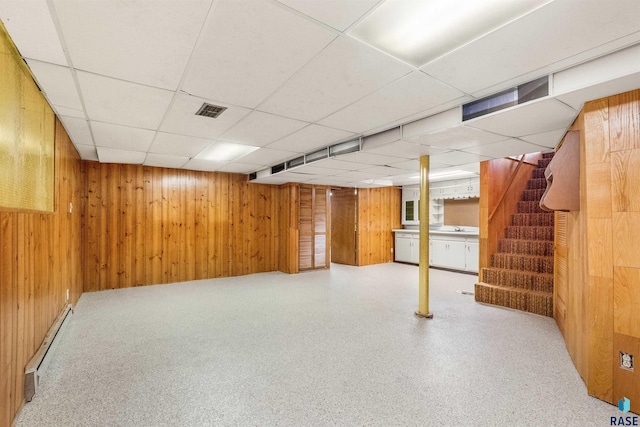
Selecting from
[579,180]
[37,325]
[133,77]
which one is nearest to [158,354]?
[37,325]

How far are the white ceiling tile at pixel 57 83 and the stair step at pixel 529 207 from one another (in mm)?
6313

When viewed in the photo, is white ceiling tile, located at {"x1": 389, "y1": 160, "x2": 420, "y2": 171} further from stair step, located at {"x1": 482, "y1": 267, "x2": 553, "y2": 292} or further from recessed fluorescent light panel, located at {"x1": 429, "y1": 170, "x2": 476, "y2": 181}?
stair step, located at {"x1": 482, "y1": 267, "x2": 553, "y2": 292}

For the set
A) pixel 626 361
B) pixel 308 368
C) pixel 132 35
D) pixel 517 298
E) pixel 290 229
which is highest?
pixel 132 35

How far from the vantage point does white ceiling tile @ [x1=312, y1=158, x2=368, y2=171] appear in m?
4.44

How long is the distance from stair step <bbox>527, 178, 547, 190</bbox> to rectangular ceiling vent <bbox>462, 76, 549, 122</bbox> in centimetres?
382

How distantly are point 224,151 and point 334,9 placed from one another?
341 cm

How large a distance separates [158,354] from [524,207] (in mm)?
5918

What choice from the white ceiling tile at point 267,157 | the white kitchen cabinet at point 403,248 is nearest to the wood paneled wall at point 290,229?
the white ceiling tile at point 267,157

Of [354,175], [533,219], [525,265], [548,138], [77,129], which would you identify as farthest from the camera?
[354,175]

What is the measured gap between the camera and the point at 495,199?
4.91m

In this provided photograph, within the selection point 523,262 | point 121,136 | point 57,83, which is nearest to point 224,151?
point 121,136

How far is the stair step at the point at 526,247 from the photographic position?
14.9 ft

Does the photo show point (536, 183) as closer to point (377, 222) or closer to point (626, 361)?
point (377, 222)

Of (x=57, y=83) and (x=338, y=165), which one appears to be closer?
(x=57, y=83)
